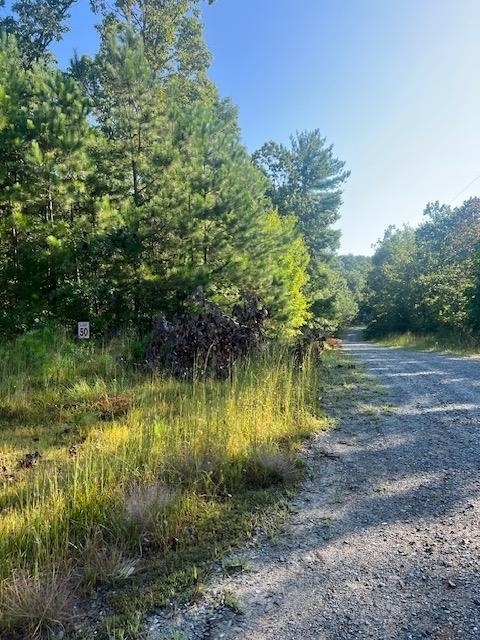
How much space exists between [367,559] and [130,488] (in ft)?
4.55

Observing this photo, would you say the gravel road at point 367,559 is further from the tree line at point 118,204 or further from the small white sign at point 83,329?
the tree line at point 118,204

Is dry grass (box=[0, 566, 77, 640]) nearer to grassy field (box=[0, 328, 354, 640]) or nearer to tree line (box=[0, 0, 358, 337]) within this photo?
grassy field (box=[0, 328, 354, 640])

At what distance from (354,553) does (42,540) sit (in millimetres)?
1593

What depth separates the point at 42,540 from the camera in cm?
216

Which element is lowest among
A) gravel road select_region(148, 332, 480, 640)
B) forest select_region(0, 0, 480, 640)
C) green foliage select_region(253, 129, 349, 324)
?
gravel road select_region(148, 332, 480, 640)

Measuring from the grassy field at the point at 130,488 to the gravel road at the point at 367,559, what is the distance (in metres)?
0.20

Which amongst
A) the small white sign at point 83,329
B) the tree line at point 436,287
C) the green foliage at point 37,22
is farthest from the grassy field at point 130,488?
the green foliage at point 37,22

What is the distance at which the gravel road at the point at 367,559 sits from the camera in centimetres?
168

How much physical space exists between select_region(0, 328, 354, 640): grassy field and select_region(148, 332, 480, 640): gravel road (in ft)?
0.65

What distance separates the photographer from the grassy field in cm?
187

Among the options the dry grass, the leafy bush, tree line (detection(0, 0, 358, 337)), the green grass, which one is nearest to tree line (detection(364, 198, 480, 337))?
the green grass

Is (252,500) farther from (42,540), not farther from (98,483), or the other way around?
(42,540)

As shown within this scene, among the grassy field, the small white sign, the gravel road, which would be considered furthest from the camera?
the small white sign

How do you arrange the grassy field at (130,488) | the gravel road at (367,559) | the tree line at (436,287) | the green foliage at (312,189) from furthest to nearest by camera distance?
the green foliage at (312,189), the tree line at (436,287), the grassy field at (130,488), the gravel road at (367,559)
